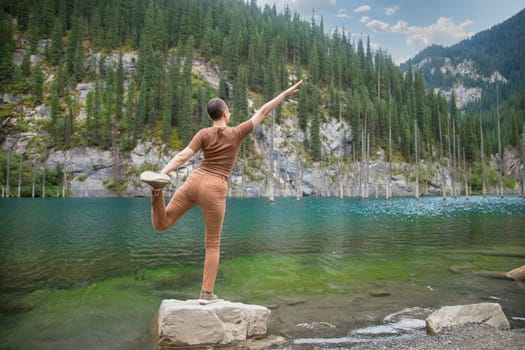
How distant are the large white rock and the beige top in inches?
82.3

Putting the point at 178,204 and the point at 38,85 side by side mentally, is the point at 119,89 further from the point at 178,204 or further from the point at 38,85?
the point at 178,204

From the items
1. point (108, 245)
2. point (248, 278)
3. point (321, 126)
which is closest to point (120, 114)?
point (321, 126)

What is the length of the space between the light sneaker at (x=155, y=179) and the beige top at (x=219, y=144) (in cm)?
78

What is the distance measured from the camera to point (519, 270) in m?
9.14

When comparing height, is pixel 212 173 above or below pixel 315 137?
below

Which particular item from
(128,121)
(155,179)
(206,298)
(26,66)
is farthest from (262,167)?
(155,179)

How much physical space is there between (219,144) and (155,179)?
1.08 m

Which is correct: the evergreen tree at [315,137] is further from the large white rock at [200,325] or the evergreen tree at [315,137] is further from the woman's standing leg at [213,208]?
the woman's standing leg at [213,208]

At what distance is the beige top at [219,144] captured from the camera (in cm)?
448

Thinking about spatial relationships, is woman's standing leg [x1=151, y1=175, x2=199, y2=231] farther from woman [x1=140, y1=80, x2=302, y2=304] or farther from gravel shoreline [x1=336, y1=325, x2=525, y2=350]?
gravel shoreline [x1=336, y1=325, x2=525, y2=350]

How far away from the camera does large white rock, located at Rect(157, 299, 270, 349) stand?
4746 mm

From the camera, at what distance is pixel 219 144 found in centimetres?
450

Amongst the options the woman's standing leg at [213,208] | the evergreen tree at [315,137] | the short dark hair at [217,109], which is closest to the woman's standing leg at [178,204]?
the woman's standing leg at [213,208]

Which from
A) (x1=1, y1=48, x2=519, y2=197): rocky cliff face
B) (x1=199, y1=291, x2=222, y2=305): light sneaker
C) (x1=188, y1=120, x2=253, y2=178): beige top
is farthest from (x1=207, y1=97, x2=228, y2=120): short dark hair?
(x1=1, y1=48, x2=519, y2=197): rocky cliff face
